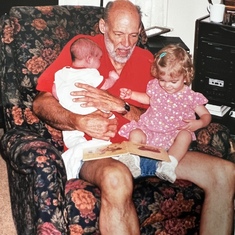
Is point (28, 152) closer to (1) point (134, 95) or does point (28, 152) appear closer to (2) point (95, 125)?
(2) point (95, 125)

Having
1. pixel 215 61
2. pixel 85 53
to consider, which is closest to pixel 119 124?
pixel 85 53

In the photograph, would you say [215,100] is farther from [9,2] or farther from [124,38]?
[9,2]

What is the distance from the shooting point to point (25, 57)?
241cm

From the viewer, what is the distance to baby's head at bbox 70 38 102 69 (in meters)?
2.30

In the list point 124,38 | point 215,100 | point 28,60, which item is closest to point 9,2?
point 28,60

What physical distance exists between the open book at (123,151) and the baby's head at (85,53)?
1.39 feet

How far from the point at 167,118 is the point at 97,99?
0.34 m

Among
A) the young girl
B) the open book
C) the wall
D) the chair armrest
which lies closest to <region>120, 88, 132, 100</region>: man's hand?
the young girl

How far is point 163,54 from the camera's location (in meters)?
2.29

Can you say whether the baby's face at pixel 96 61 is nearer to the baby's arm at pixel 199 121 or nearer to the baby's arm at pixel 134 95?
the baby's arm at pixel 134 95

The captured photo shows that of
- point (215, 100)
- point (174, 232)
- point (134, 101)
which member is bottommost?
point (174, 232)

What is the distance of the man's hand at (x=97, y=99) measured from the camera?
2.26m

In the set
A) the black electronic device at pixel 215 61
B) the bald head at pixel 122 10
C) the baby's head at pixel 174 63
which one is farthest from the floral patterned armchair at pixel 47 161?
the black electronic device at pixel 215 61

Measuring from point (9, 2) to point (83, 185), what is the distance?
169 cm
